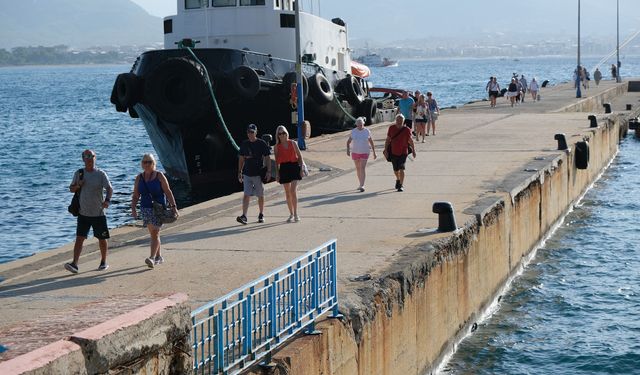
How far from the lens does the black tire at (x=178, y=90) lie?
27.2m

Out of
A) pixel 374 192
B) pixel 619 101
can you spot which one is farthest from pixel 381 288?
pixel 619 101

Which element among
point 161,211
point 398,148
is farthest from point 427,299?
point 398,148

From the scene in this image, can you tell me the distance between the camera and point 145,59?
94.2 ft

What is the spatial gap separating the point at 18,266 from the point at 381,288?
434 centimetres

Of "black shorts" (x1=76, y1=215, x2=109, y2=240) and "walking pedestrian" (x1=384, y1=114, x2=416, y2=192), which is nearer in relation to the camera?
"black shorts" (x1=76, y1=215, x2=109, y2=240)

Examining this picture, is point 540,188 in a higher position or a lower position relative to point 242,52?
lower

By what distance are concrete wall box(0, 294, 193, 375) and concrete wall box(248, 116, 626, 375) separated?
1529 millimetres

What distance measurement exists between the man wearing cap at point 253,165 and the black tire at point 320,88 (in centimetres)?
1499

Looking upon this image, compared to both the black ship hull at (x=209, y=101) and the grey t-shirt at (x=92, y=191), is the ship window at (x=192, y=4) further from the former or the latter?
the grey t-shirt at (x=92, y=191)

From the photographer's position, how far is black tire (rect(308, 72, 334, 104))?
30656 mm

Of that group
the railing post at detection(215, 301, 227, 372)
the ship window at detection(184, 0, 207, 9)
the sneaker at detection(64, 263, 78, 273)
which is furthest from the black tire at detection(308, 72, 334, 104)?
the railing post at detection(215, 301, 227, 372)

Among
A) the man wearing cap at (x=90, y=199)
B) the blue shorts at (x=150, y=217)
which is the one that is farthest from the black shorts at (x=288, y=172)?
the man wearing cap at (x=90, y=199)

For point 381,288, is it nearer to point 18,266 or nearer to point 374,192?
point 18,266

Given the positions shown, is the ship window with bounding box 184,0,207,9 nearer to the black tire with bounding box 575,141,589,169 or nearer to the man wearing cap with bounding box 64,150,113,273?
the black tire with bounding box 575,141,589,169
